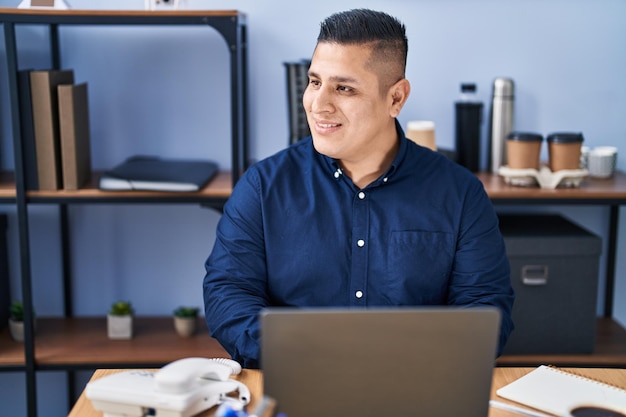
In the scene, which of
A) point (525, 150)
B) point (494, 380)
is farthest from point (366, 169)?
point (525, 150)

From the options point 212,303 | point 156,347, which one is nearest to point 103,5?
point 156,347

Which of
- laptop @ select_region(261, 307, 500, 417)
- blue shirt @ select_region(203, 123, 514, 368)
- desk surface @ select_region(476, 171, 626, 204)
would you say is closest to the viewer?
laptop @ select_region(261, 307, 500, 417)

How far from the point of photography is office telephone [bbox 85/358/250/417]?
116 centimetres

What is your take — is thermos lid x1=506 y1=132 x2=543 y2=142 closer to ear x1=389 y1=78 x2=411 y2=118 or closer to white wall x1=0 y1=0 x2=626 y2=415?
white wall x1=0 y1=0 x2=626 y2=415

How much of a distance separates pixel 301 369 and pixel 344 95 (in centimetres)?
82

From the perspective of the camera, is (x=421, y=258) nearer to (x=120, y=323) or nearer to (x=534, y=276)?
(x=534, y=276)

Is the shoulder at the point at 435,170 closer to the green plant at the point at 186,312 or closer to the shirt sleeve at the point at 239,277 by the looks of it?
the shirt sleeve at the point at 239,277

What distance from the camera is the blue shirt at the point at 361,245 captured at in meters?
1.73

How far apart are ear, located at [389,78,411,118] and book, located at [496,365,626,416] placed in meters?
0.64

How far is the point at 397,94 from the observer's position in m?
1.79

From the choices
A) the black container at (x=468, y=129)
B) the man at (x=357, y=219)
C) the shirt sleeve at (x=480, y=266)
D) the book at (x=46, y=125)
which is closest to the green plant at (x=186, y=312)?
the book at (x=46, y=125)

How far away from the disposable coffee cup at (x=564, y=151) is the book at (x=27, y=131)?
1446 millimetres

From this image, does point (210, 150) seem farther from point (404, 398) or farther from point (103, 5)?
point (404, 398)

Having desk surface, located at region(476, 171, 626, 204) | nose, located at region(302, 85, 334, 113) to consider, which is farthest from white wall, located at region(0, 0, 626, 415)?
nose, located at region(302, 85, 334, 113)
